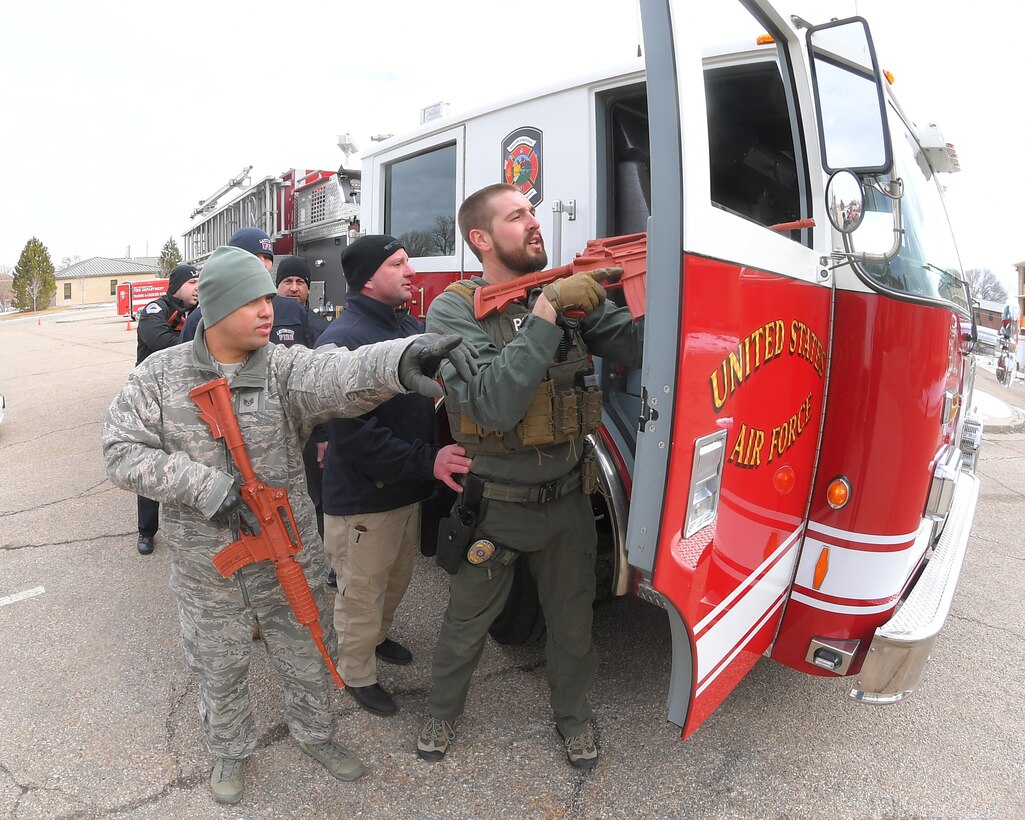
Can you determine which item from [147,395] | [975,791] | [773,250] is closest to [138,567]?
[147,395]

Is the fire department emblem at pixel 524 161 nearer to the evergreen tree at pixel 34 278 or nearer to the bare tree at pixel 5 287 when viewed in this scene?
the evergreen tree at pixel 34 278

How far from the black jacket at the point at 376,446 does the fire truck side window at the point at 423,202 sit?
3.19 ft

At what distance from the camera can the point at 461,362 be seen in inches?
69.9

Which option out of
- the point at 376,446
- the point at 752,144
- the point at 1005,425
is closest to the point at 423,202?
the point at 752,144

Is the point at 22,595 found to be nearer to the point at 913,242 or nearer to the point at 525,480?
the point at 525,480

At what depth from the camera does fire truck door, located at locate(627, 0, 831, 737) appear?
1.48m

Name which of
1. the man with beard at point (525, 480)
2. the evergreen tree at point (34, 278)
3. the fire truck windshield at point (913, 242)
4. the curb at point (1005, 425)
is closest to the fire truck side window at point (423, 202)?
the man with beard at point (525, 480)

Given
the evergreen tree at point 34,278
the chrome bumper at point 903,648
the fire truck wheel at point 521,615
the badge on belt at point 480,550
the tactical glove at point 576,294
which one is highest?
the evergreen tree at point 34,278

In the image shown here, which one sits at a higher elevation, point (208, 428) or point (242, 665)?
point (208, 428)

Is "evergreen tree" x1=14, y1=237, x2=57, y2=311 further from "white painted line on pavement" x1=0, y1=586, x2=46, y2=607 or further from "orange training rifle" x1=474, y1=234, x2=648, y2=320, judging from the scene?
"orange training rifle" x1=474, y1=234, x2=648, y2=320

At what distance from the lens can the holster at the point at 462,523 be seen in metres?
2.14

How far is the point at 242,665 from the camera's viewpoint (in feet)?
6.93

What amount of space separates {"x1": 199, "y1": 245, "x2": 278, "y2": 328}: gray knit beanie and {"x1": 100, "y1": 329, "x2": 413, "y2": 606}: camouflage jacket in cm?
12

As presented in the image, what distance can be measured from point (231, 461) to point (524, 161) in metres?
1.81
